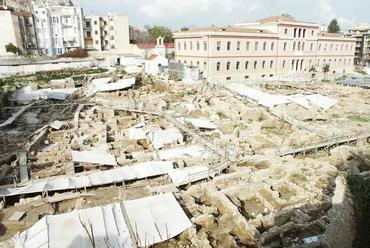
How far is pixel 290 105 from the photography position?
29219 mm

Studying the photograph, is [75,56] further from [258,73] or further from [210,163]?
[210,163]

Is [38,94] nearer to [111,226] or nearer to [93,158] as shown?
[93,158]

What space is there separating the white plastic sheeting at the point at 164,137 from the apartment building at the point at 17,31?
51922 mm

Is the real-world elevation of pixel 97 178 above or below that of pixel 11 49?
below

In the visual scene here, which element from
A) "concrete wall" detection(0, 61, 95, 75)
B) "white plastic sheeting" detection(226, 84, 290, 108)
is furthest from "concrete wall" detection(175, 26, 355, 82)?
"concrete wall" detection(0, 61, 95, 75)

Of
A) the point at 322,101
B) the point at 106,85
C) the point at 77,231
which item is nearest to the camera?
the point at 77,231

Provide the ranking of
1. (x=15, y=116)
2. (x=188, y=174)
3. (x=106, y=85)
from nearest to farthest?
(x=188, y=174)
(x=15, y=116)
(x=106, y=85)

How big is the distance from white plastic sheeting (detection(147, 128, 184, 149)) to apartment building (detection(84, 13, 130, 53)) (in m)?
53.2

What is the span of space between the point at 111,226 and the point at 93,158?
7026mm

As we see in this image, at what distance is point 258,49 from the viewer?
43.0 metres

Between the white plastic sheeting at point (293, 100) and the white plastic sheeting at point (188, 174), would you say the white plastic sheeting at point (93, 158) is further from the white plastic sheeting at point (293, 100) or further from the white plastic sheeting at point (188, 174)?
the white plastic sheeting at point (293, 100)

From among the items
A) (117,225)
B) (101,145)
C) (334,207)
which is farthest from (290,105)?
(117,225)

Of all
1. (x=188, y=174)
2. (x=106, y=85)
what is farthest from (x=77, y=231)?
(x=106, y=85)

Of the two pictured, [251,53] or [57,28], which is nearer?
[251,53]
